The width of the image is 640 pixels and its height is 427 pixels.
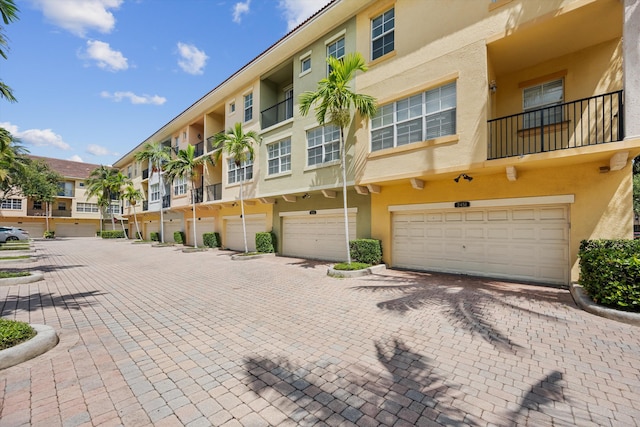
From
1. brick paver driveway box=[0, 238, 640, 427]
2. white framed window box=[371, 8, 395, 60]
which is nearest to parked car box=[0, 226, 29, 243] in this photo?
brick paver driveway box=[0, 238, 640, 427]

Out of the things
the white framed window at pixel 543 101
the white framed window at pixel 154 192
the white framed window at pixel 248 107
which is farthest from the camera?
the white framed window at pixel 154 192

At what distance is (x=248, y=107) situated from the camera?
60.5 ft

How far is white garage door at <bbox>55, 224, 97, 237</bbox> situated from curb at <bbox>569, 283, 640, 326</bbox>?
2421 inches

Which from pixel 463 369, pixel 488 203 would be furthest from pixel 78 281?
pixel 488 203

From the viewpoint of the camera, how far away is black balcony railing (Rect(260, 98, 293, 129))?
17000mm

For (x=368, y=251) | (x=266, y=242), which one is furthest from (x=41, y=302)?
(x=266, y=242)

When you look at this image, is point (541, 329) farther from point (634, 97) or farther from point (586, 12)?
point (586, 12)

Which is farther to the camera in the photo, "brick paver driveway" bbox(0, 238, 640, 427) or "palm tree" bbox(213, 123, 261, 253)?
"palm tree" bbox(213, 123, 261, 253)

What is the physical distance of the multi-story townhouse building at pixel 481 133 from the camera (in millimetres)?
7898

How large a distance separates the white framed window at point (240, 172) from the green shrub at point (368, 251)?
8.98 metres

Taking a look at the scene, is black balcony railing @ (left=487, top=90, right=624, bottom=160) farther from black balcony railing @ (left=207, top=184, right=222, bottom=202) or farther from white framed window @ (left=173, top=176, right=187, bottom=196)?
white framed window @ (left=173, top=176, right=187, bottom=196)

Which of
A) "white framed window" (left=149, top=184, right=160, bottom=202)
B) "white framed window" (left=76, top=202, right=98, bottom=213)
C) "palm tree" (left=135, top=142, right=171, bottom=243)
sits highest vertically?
"palm tree" (left=135, top=142, right=171, bottom=243)

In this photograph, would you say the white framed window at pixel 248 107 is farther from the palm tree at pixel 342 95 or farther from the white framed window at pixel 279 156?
the palm tree at pixel 342 95

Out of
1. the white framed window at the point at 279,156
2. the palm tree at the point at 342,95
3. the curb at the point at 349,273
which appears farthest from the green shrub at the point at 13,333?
the white framed window at the point at 279,156
